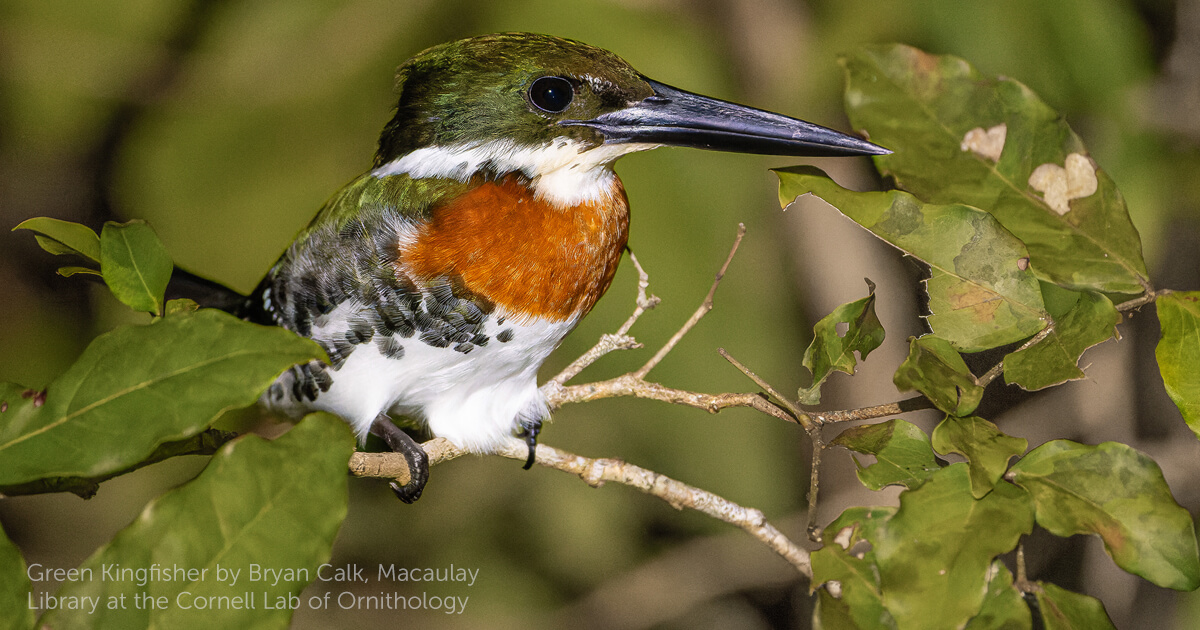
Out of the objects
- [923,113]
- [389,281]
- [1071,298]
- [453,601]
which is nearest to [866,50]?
[923,113]

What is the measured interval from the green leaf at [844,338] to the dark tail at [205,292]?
49 cm

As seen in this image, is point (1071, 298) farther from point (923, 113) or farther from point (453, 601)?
point (453, 601)

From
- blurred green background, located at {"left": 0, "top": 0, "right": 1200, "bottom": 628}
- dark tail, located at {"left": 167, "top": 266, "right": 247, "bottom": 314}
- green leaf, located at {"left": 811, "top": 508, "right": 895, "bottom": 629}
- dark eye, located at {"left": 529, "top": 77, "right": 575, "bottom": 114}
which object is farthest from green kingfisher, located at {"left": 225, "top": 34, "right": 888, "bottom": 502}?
blurred green background, located at {"left": 0, "top": 0, "right": 1200, "bottom": 628}

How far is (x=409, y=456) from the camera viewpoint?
603mm

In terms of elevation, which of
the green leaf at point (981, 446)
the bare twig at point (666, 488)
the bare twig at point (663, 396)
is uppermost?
the green leaf at point (981, 446)

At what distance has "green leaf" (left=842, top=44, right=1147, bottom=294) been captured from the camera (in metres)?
0.39

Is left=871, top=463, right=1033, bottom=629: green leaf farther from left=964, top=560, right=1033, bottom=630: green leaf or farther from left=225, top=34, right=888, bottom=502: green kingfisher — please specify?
left=225, top=34, right=888, bottom=502: green kingfisher

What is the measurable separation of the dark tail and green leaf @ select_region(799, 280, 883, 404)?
0.49 m

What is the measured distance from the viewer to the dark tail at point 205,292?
67 cm

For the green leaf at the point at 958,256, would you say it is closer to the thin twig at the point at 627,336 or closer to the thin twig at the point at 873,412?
the thin twig at the point at 873,412

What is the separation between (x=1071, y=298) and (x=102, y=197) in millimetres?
1071

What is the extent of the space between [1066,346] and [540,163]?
34cm

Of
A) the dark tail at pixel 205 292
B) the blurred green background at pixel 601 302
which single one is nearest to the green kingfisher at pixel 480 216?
the dark tail at pixel 205 292

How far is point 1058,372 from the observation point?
34cm
